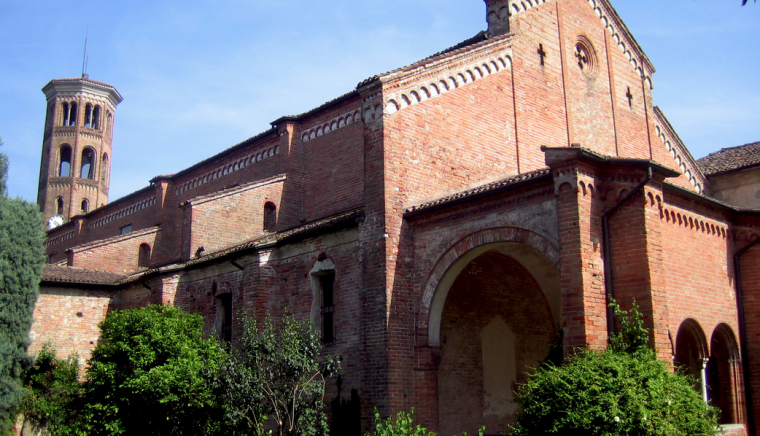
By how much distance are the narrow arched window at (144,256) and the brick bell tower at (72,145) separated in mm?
19353

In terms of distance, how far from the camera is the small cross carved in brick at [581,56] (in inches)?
706

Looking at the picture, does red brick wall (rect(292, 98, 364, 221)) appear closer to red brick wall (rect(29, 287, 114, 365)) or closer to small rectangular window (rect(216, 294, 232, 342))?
small rectangular window (rect(216, 294, 232, 342))

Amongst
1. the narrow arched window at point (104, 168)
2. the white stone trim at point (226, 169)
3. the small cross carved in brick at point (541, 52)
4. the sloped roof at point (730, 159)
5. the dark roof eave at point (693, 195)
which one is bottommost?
the dark roof eave at point (693, 195)

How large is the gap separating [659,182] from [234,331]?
1068 cm

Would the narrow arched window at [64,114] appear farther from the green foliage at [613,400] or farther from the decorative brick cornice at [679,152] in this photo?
the green foliage at [613,400]

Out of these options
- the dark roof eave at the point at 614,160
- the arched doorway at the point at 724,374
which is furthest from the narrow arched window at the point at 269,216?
the arched doorway at the point at 724,374

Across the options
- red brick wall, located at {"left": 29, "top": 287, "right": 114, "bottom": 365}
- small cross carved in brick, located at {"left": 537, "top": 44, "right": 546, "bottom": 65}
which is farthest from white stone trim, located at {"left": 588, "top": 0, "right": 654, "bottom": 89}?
red brick wall, located at {"left": 29, "top": 287, "right": 114, "bottom": 365}

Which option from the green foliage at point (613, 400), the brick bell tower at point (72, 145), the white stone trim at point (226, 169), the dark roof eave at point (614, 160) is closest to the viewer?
the green foliage at point (613, 400)

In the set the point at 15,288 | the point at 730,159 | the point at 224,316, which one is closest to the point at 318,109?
the point at 224,316

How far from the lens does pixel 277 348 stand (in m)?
11.3

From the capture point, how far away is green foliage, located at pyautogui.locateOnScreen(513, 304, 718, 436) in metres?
8.65

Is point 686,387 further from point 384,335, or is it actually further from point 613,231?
point 384,335

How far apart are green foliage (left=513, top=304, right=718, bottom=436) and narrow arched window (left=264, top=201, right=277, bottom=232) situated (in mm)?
11656

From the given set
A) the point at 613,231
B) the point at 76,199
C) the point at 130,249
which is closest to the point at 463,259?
the point at 613,231
